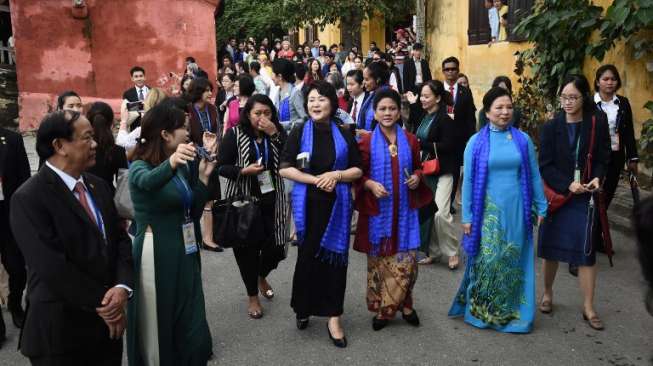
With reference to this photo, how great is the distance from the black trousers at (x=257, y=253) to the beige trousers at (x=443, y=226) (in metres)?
1.78

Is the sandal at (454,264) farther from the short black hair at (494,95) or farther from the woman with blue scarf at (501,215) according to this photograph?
the short black hair at (494,95)

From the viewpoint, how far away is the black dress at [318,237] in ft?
14.5

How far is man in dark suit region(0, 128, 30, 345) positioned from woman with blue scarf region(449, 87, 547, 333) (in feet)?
10.5

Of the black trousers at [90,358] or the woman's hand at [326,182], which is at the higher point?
the woman's hand at [326,182]

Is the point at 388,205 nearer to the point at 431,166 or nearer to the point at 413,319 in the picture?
the point at 413,319

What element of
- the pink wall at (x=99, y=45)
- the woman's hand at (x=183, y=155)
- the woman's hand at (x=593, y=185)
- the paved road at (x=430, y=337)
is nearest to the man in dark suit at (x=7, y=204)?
the paved road at (x=430, y=337)

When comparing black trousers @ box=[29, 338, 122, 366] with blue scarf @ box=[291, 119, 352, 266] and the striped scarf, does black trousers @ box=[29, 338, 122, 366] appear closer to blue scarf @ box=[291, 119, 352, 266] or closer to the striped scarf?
blue scarf @ box=[291, 119, 352, 266]

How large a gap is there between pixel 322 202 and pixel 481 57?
32.6 ft

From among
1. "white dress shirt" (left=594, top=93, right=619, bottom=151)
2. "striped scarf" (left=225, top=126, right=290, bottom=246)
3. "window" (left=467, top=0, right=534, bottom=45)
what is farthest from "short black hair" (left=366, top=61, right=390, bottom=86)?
"window" (left=467, top=0, right=534, bottom=45)

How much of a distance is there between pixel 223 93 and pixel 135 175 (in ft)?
24.5

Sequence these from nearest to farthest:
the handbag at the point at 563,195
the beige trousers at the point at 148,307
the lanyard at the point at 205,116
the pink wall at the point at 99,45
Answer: the beige trousers at the point at 148,307
the handbag at the point at 563,195
the lanyard at the point at 205,116
the pink wall at the point at 99,45

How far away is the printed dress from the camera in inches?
178

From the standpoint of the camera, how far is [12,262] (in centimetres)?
465

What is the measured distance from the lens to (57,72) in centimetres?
1434
